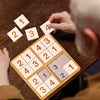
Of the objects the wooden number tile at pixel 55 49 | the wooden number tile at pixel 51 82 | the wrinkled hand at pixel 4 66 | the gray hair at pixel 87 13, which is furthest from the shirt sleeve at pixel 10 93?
the gray hair at pixel 87 13

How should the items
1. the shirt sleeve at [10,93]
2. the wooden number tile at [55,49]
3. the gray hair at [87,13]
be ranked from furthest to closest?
the wooden number tile at [55,49] → the shirt sleeve at [10,93] → the gray hair at [87,13]

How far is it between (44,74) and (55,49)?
0.14 m

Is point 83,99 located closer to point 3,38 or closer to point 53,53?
point 53,53

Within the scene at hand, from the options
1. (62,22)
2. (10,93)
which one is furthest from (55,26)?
(10,93)

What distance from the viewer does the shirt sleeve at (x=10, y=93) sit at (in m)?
0.81

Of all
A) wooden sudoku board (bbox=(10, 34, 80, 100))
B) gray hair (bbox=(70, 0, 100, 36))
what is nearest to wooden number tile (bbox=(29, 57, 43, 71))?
wooden sudoku board (bbox=(10, 34, 80, 100))

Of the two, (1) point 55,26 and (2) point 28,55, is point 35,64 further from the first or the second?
(1) point 55,26

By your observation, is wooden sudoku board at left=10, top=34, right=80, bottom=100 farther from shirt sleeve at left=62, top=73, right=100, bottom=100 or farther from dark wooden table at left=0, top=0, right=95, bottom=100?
shirt sleeve at left=62, top=73, right=100, bottom=100

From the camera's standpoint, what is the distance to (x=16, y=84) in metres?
0.88

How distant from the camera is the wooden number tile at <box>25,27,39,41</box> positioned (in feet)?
3.01

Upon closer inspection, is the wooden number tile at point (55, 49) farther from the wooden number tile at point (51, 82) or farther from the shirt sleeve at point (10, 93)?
the shirt sleeve at point (10, 93)

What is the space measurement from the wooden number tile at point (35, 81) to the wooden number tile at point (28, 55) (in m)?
0.09

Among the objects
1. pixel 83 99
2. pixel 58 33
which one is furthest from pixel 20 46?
pixel 83 99

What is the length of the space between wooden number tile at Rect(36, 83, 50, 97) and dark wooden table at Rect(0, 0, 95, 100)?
8 cm
